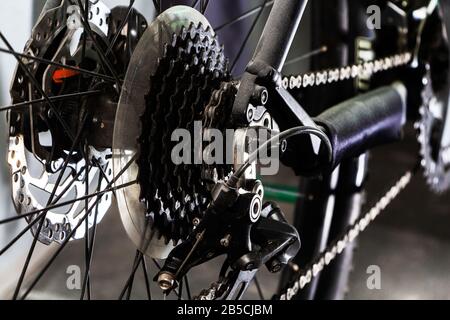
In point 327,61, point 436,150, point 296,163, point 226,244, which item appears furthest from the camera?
point 436,150

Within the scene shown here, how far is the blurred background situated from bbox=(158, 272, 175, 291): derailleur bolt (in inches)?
10.9

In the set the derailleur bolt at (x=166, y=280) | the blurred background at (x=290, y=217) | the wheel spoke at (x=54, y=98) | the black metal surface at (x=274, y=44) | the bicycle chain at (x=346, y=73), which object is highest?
the black metal surface at (x=274, y=44)

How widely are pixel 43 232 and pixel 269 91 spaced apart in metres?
0.26

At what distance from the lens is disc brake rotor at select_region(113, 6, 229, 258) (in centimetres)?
69

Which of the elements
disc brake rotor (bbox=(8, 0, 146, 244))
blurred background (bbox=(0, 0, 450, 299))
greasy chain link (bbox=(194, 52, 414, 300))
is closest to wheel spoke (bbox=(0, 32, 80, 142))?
disc brake rotor (bbox=(8, 0, 146, 244))

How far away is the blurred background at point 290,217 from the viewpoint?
2.94ft

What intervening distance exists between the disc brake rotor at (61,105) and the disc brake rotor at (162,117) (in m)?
0.06

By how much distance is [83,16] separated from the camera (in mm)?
727

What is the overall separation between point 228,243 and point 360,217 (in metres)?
0.42

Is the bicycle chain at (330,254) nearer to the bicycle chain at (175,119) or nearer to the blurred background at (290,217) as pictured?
the blurred background at (290,217)

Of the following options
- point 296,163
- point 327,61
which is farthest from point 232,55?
point 296,163

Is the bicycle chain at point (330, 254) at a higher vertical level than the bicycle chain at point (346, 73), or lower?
lower

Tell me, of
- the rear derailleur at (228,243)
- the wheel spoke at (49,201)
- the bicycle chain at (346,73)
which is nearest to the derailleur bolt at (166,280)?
the rear derailleur at (228,243)
